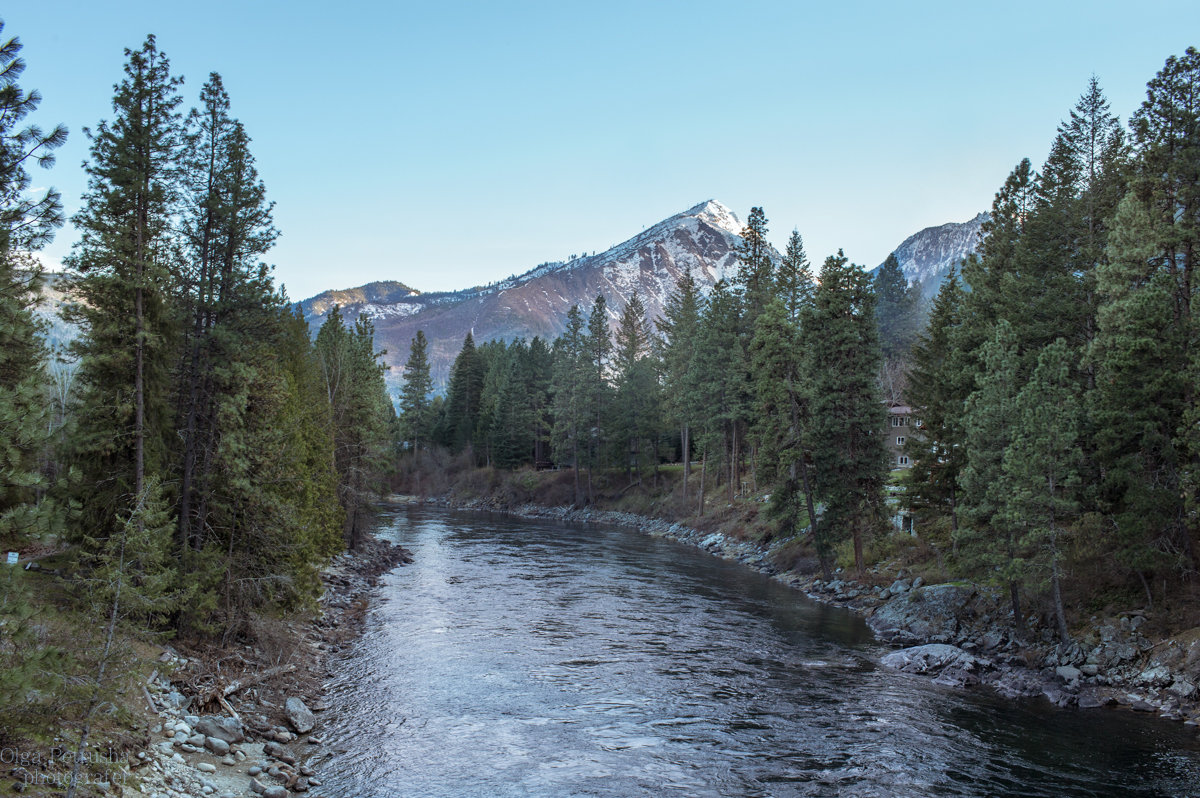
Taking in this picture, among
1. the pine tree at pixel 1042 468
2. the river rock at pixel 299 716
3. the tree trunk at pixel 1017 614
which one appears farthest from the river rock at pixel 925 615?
the river rock at pixel 299 716

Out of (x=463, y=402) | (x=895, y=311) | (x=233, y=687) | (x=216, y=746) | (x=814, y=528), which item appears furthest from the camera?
(x=895, y=311)

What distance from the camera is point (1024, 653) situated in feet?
82.9

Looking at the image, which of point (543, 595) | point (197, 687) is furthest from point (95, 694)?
point (543, 595)

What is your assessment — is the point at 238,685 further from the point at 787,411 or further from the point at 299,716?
the point at 787,411

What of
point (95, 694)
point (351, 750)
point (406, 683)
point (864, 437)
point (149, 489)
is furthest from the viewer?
point (864, 437)

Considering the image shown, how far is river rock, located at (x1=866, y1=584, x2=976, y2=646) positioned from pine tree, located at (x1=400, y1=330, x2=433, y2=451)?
86.3 m

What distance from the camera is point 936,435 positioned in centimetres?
3403

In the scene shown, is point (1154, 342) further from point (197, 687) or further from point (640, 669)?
point (197, 687)

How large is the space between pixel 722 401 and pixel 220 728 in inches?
2009

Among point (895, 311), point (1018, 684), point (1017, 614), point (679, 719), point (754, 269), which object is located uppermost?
point (895, 311)

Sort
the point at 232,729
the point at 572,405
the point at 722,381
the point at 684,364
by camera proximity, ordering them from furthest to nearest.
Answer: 1. the point at 572,405
2. the point at 684,364
3. the point at 722,381
4. the point at 232,729

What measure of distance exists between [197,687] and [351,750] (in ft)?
12.7

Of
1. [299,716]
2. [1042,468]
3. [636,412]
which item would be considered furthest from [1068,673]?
[636,412]

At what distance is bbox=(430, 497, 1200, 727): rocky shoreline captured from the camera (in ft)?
69.1
